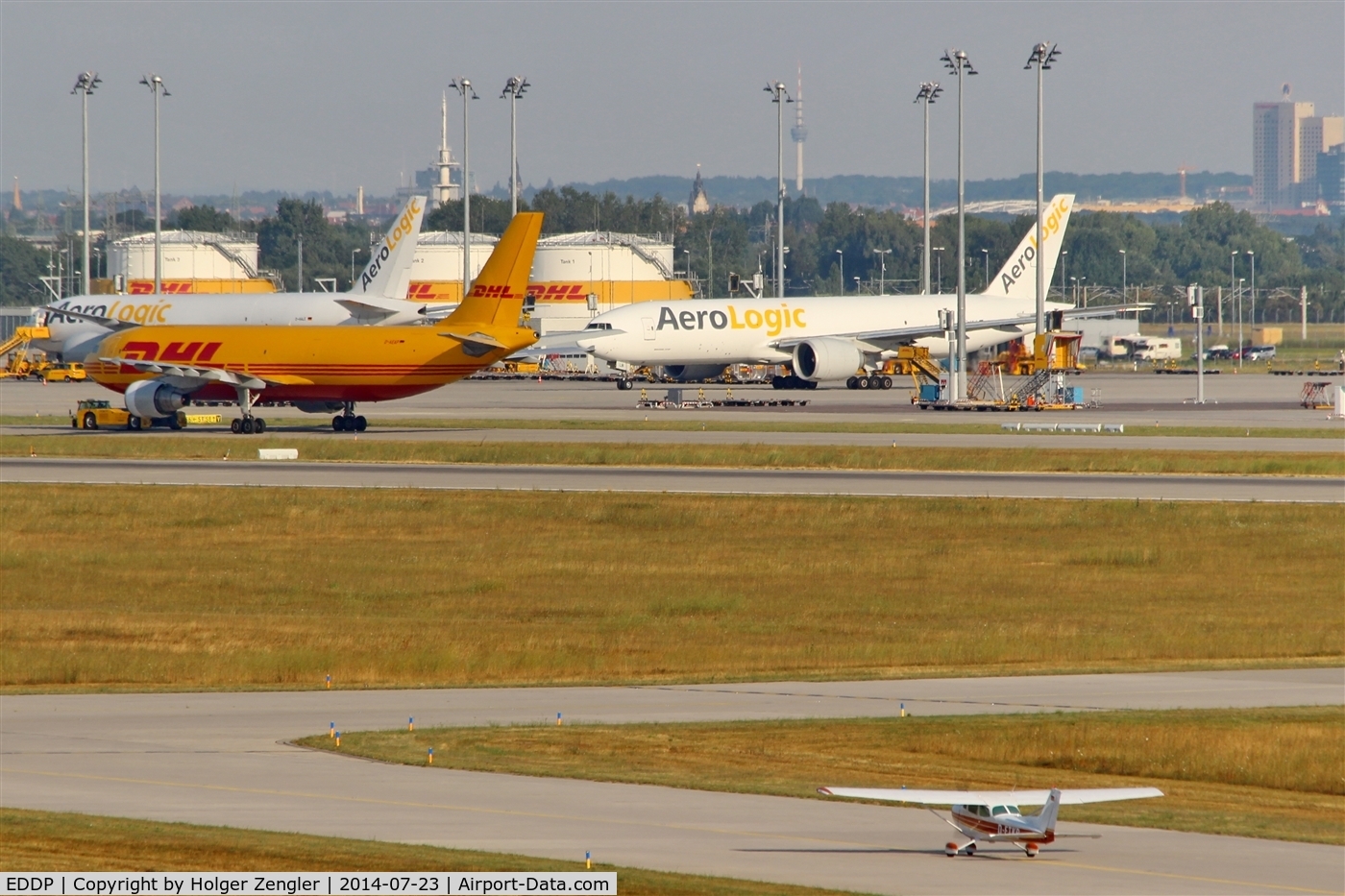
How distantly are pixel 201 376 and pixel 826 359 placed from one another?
1653 inches

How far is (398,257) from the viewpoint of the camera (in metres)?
116

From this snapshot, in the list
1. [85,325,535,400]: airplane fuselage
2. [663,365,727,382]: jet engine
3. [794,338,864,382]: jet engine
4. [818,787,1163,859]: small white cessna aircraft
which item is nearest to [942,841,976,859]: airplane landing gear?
[818,787,1163,859]: small white cessna aircraft

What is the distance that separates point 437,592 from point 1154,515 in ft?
68.7

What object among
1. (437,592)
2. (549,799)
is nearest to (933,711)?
(549,799)

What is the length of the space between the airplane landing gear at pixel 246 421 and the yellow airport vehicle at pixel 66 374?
5128 cm

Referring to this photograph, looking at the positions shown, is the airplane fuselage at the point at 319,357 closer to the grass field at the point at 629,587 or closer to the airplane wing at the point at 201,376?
the airplane wing at the point at 201,376

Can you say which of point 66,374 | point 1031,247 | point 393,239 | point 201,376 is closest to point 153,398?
point 201,376

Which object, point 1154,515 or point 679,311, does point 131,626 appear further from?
point 679,311

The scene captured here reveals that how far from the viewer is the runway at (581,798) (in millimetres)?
17484

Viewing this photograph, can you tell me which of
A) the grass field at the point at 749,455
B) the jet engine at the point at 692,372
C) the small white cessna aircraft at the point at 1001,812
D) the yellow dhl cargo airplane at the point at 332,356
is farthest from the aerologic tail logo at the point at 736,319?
the small white cessna aircraft at the point at 1001,812

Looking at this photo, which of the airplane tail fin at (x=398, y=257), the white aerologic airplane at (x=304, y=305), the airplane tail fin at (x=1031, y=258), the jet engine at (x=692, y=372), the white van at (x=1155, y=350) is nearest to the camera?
the jet engine at (x=692, y=372)

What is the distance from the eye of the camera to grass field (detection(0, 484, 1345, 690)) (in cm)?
3186

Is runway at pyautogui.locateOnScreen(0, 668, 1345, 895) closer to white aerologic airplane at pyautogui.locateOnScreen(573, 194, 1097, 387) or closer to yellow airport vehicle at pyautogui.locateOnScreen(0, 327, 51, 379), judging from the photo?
white aerologic airplane at pyautogui.locateOnScreen(573, 194, 1097, 387)

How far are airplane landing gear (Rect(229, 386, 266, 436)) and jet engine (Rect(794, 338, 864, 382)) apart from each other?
39.8m
